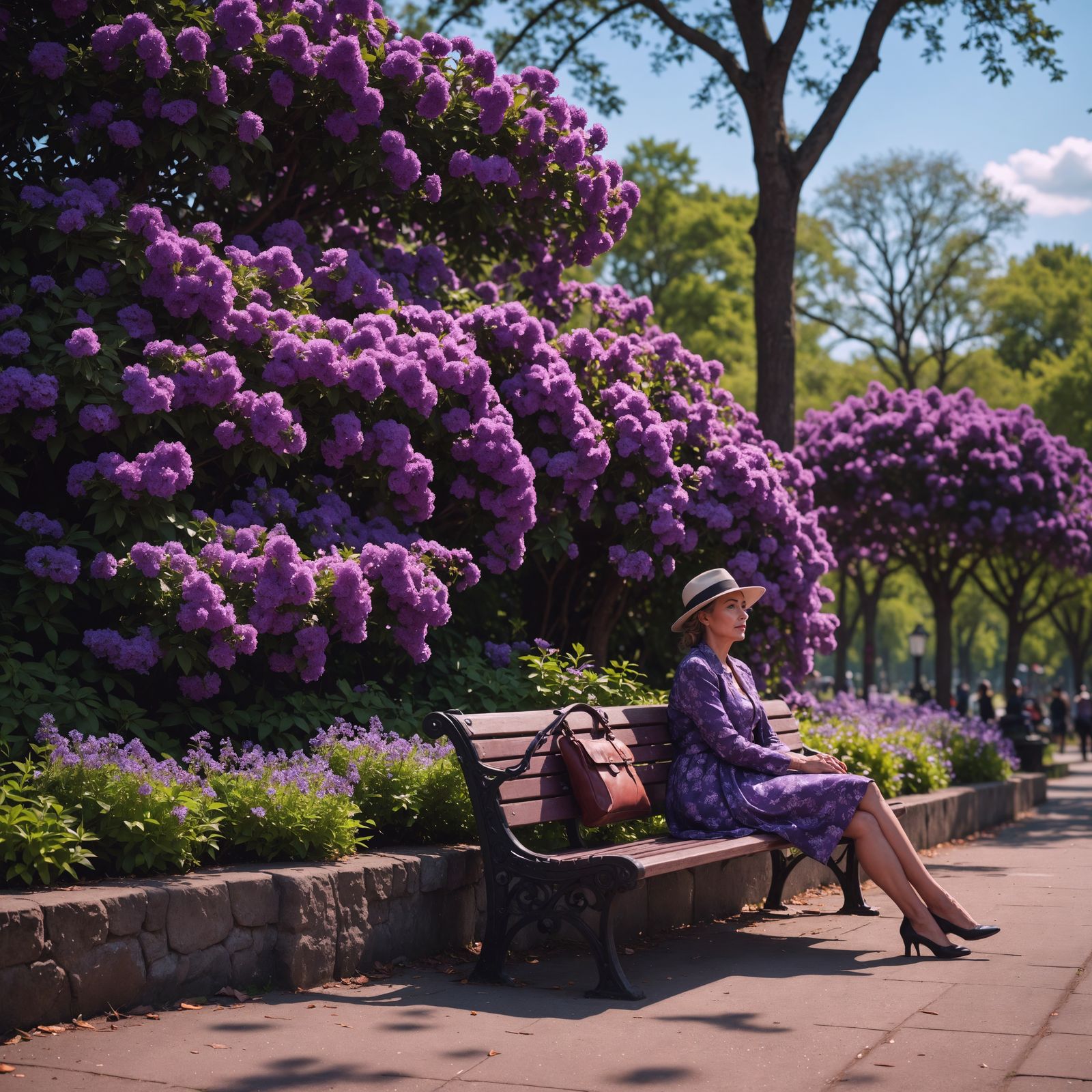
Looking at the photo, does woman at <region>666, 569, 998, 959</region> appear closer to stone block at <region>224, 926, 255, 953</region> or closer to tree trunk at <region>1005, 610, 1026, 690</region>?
stone block at <region>224, 926, 255, 953</region>

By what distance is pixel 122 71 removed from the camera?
7.82 metres

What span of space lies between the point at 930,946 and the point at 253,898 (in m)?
2.86

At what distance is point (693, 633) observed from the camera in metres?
6.58

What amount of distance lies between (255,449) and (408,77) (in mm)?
2997

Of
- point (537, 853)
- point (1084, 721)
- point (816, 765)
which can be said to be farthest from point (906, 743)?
point (1084, 721)

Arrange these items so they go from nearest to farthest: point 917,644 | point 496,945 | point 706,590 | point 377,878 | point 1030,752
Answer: point 496,945 < point 377,878 < point 706,590 < point 1030,752 < point 917,644

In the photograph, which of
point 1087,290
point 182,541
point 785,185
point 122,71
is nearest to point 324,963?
point 182,541

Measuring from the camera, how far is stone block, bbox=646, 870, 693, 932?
6645mm

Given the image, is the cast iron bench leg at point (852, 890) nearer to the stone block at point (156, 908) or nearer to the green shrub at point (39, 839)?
the stone block at point (156, 908)

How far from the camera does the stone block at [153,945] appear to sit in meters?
4.63

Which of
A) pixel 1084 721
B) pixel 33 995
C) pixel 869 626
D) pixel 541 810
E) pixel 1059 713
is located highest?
pixel 869 626

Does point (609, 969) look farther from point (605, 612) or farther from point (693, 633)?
point (605, 612)

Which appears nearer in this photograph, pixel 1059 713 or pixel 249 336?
pixel 249 336

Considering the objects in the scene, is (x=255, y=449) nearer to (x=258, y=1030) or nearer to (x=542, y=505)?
(x=542, y=505)
